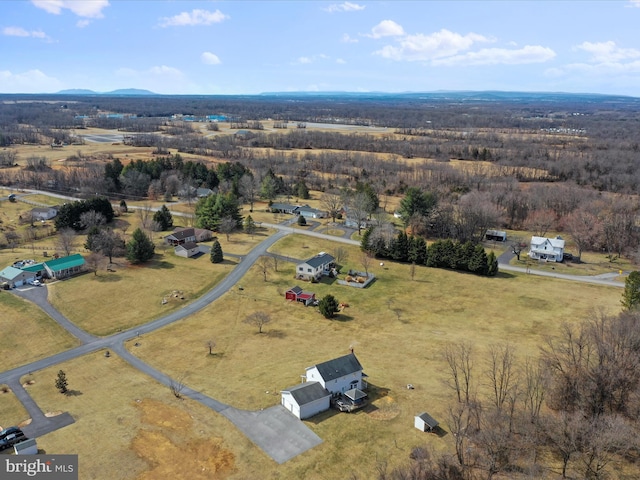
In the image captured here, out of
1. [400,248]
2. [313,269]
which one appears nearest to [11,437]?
[313,269]

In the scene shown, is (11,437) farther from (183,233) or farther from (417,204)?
(417,204)

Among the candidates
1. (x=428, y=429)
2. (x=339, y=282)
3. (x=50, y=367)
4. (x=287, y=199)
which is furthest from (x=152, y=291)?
(x=287, y=199)

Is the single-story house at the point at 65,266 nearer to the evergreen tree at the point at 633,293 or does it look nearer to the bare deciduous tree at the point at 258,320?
the bare deciduous tree at the point at 258,320

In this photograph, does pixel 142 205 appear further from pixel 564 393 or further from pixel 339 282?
pixel 564 393

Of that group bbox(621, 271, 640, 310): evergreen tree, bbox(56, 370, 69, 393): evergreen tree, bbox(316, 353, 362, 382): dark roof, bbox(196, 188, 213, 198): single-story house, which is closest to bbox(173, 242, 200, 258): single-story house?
bbox(56, 370, 69, 393): evergreen tree

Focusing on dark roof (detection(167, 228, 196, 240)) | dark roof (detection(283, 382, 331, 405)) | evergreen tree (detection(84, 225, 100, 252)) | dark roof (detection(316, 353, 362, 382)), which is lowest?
dark roof (detection(283, 382, 331, 405))

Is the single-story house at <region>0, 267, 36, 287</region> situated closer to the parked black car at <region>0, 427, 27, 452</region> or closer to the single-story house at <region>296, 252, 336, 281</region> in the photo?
the parked black car at <region>0, 427, 27, 452</region>
